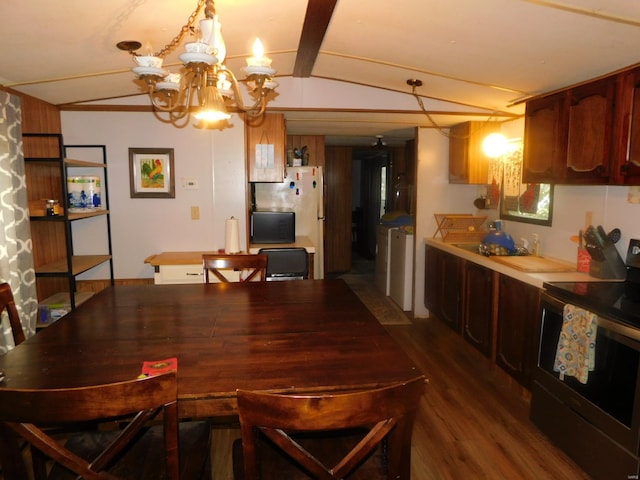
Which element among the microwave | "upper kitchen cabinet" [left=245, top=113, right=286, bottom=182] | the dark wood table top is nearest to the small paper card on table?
the dark wood table top

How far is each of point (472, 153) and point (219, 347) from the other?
3238 mm

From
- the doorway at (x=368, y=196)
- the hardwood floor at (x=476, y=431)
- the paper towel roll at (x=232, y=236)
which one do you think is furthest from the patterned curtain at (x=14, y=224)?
the doorway at (x=368, y=196)

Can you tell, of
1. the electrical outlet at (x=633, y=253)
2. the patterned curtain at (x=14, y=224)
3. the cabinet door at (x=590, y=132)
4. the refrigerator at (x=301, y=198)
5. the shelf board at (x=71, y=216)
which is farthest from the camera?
the refrigerator at (x=301, y=198)

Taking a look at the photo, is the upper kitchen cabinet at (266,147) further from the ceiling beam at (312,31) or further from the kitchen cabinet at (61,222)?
the kitchen cabinet at (61,222)

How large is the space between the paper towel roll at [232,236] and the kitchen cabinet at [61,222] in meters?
1.00

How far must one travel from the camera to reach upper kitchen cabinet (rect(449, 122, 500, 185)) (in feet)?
13.0

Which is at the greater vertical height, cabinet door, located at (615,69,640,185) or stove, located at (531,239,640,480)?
cabinet door, located at (615,69,640,185)

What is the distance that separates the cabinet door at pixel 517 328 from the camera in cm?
265

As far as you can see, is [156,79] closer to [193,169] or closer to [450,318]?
[193,169]

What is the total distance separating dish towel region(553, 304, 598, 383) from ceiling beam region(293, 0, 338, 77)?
1.91m

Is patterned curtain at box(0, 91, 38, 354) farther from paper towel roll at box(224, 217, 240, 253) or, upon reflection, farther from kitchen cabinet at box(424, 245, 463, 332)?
kitchen cabinet at box(424, 245, 463, 332)

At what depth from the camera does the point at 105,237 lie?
3773 millimetres

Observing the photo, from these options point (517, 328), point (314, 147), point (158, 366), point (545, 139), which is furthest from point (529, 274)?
point (314, 147)

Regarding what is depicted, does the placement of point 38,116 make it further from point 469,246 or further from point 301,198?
point 469,246
